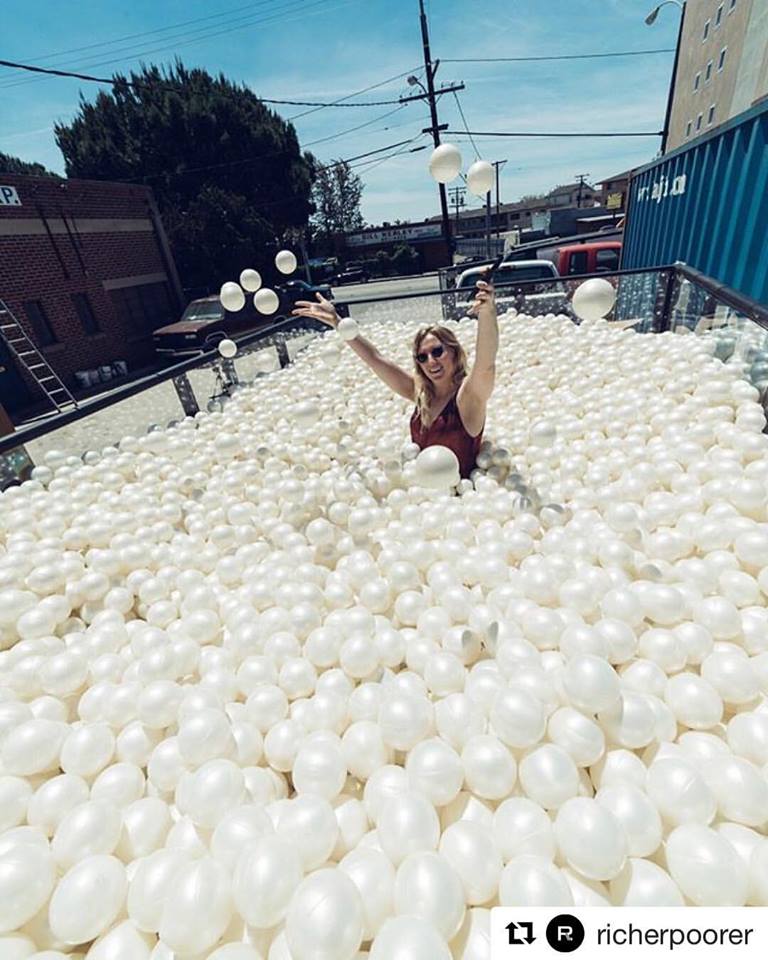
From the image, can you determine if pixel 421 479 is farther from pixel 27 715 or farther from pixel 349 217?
pixel 349 217

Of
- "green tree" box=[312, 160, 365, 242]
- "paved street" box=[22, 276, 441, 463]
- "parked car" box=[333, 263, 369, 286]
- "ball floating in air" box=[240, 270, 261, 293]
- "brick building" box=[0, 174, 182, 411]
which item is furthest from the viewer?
"green tree" box=[312, 160, 365, 242]

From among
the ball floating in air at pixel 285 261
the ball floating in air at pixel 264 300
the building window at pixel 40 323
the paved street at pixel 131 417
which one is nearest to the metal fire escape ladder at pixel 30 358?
the building window at pixel 40 323

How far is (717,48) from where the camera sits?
1852 centimetres

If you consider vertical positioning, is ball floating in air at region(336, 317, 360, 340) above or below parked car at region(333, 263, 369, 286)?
above

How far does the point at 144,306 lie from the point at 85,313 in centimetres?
189

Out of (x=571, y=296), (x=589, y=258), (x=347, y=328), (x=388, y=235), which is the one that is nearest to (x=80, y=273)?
(x=571, y=296)

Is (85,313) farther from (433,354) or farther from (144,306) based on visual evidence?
(433,354)

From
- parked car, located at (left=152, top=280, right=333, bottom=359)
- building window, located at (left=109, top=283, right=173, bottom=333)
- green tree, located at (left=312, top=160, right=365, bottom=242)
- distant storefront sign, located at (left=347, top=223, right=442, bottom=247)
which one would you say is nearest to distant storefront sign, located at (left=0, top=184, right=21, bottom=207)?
building window, located at (left=109, top=283, right=173, bottom=333)

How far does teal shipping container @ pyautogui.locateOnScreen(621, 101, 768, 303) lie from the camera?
3750 millimetres

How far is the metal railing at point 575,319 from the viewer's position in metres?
2.90

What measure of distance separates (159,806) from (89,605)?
4.30 ft

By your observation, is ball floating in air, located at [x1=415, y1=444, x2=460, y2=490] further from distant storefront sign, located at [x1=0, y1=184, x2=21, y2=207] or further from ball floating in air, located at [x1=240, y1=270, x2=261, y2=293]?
distant storefront sign, located at [x1=0, y1=184, x2=21, y2=207]

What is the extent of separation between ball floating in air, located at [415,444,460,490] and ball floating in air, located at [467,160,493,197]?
154 centimetres

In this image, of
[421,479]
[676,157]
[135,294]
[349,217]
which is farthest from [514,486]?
[349,217]
